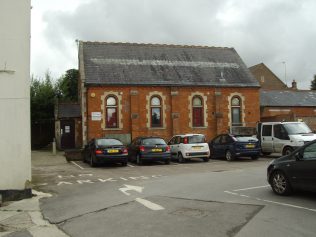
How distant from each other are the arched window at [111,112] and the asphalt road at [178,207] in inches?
642

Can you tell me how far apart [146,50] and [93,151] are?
16125 millimetres

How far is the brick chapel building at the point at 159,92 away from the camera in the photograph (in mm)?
31359

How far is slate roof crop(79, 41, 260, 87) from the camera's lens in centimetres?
3225

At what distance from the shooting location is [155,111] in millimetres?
32750

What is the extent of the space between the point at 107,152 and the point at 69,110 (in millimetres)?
15987

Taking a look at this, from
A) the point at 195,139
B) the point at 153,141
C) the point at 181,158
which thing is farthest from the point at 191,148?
the point at 153,141

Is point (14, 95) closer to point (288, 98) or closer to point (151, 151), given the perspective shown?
point (151, 151)

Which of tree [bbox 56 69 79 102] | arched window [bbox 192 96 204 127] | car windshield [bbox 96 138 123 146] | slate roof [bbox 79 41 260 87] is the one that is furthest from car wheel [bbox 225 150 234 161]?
tree [bbox 56 69 79 102]

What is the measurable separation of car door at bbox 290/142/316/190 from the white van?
11.7m

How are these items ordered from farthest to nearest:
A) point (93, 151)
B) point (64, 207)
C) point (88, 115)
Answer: point (88, 115) → point (93, 151) → point (64, 207)

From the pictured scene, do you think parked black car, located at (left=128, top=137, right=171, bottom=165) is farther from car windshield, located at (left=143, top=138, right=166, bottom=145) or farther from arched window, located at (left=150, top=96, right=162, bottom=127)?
arched window, located at (left=150, top=96, right=162, bottom=127)

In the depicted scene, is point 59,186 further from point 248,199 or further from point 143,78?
point 143,78

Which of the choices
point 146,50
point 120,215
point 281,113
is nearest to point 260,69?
point 281,113

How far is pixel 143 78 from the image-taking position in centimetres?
3259
